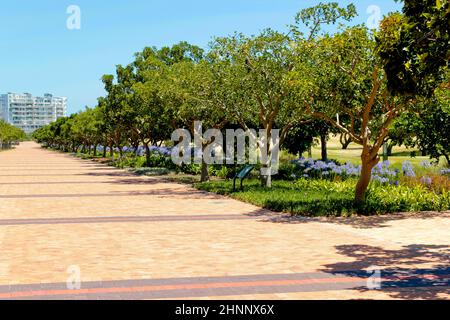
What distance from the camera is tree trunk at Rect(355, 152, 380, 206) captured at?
15586 mm

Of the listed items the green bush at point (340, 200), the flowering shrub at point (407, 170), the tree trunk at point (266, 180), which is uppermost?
the flowering shrub at point (407, 170)

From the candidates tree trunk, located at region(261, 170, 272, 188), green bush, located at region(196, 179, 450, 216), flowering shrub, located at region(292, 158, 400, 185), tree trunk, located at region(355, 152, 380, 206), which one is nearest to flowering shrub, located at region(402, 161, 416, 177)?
flowering shrub, located at region(292, 158, 400, 185)

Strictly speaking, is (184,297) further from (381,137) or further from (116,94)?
(116,94)

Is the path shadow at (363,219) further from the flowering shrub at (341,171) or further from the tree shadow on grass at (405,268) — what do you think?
the flowering shrub at (341,171)

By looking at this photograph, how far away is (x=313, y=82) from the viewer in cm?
1588

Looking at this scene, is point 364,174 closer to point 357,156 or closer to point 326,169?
point 326,169

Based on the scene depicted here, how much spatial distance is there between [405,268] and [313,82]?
26.7ft

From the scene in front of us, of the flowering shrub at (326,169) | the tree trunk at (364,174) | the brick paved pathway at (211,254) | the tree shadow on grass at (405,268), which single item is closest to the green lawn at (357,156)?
the flowering shrub at (326,169)

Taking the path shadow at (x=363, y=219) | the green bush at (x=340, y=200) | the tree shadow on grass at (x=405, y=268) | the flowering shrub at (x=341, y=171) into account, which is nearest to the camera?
the tree shadow on grass at (x=405, y=268)

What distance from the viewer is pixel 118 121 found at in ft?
137

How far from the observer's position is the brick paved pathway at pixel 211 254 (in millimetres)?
7512

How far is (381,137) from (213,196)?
7.00m

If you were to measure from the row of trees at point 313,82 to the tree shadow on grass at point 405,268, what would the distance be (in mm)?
2740

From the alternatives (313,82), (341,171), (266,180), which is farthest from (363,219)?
(341,171)
